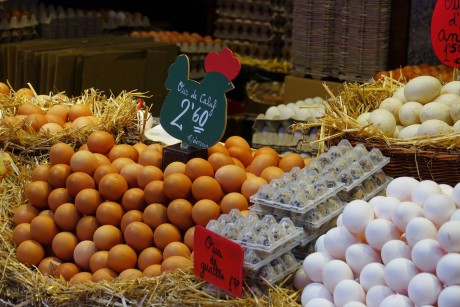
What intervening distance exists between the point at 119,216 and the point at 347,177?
33.4 inches

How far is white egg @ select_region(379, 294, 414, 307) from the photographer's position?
2066 millimetres

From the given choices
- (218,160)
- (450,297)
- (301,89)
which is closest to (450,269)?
(450,297)

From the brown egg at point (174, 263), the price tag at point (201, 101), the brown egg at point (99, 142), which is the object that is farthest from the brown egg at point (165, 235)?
the brown egg at point (99, 142)

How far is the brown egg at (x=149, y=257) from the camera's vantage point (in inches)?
106

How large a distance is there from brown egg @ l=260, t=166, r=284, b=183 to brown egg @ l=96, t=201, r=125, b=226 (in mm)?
543

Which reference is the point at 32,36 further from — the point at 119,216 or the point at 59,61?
the point at 119,216

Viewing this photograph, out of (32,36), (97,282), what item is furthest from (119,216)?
(32,36)

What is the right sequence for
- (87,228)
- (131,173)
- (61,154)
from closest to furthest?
(87,228), (131,173), (61,154)

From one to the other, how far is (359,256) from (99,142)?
140 cm

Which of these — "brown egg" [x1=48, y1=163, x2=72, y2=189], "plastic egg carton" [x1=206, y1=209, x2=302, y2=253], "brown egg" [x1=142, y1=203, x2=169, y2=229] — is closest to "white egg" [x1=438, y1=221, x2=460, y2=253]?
"plastic egg carton" [x1=206, y1=209, x2=302, y2=253]

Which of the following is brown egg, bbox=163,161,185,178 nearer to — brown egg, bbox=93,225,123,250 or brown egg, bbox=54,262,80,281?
brown egg, bbox=93,225,123,250

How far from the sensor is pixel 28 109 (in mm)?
3781

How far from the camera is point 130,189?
2951 millimetres

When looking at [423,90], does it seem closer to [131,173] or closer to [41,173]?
[131,173]
